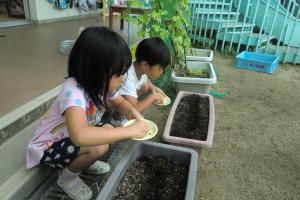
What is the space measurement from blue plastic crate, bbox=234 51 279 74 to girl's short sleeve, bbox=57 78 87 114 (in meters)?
3.44

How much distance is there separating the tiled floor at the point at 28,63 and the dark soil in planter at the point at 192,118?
119cm

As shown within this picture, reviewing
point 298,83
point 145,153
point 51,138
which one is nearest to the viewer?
point 51,138

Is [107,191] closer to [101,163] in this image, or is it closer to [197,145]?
[101,163]

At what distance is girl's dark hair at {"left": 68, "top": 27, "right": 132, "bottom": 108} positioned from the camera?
1.17m

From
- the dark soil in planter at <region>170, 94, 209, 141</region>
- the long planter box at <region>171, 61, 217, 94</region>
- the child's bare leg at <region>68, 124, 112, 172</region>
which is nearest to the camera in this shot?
the child's bare leg at <region>68, 124, 112, 172</region>

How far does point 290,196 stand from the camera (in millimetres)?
1676

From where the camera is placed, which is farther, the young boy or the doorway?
the doorway

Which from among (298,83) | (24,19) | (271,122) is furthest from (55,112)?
(24,19)

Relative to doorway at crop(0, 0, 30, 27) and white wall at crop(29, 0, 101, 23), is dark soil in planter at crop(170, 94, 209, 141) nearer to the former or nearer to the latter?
white wall at crop(29, 0, 101, 23)

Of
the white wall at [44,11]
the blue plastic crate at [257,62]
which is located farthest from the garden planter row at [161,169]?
the white wall at [44,11]

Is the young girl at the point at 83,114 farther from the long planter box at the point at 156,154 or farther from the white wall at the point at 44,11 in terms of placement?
the white wall at the point at 44,11

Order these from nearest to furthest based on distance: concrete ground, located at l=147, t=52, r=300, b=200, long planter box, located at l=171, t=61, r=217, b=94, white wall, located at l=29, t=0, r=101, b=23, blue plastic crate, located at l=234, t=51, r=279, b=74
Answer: concrete ground, located at l=147, t=52, r=300, b=200
long planter box, located at l=171, t=61, r=217, b=94
blue plastic crate, located at l=234, t=51, r=279, b=74
white wall, located at l=29, t=0, r=101, b=23

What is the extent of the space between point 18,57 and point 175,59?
1.84 m

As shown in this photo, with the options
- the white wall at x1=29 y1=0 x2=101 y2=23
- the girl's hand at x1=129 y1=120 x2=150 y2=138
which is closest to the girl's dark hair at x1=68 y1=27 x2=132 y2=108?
the girl's hand at x1=129 y1=120 x2=150 y2=138
